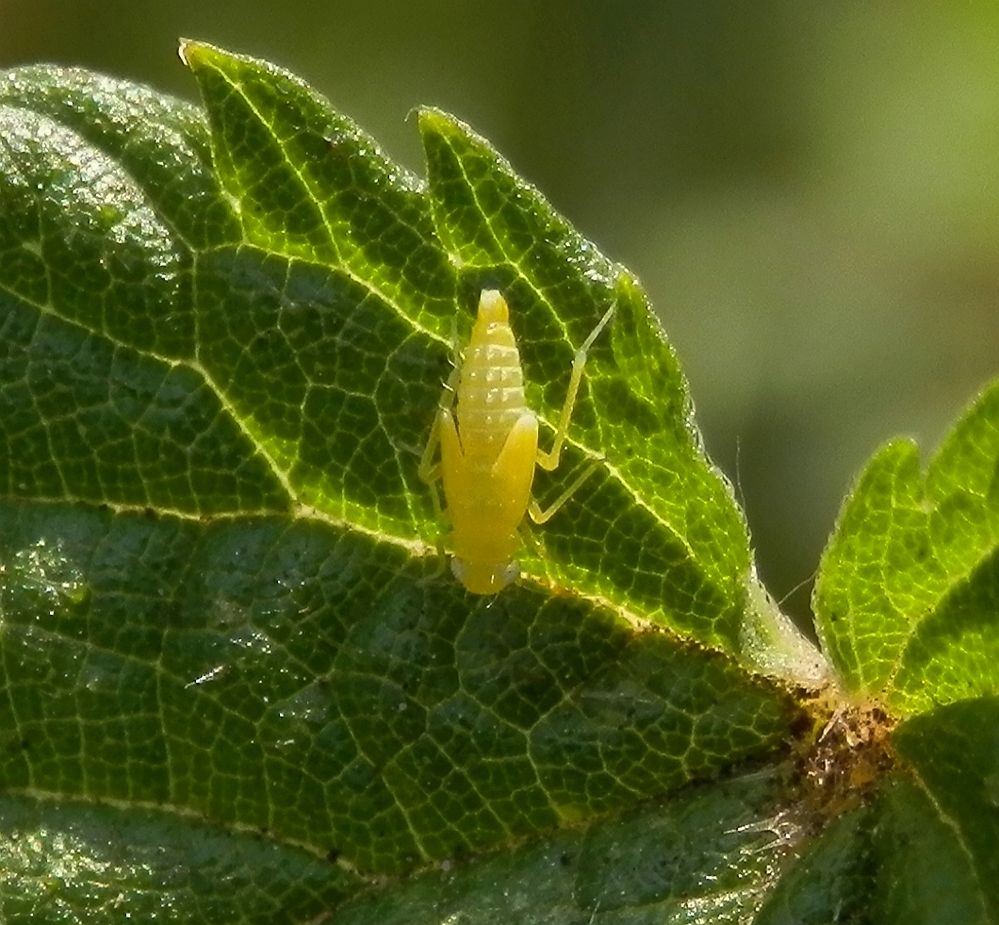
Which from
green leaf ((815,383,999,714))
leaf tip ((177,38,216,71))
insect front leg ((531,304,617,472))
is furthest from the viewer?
insect front leg ((531,304,617,472))

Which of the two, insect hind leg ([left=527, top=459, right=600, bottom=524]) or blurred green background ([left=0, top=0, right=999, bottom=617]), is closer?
insect hind leg ([left=527, top=459, right=600, bottom=524])

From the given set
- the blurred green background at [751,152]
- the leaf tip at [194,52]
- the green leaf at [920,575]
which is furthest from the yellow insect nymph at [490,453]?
the blurred green background at [751,152]

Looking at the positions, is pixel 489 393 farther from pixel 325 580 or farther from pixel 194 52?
pixel 194 52

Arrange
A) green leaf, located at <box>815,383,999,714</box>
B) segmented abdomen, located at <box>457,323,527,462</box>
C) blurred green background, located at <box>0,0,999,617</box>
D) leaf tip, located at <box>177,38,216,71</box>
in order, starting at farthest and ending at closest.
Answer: blurred green background, located at <box>0,0,999,617</box> < segmented abdomen, located at <box>457,323,527,462</box> < leaf tip, located at <box>177,38,216,71</box> < green leaf, located at <box>815,383,999,714</box>

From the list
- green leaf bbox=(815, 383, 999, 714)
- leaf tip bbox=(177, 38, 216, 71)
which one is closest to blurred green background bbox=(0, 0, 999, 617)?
green leaf bbox=(815, 383, 999, 714)

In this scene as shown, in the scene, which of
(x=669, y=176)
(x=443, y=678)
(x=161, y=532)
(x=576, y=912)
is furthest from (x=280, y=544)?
(x=669, y=176)

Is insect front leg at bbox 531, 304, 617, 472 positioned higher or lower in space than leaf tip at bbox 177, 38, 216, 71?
lower

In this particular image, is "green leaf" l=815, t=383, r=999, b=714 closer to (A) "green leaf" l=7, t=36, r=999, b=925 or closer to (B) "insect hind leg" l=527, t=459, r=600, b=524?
(A) "green leaf" l=7, t=36, r=999, b=925

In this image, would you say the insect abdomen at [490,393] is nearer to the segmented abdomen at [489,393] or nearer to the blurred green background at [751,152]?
the segmented abdomen at [489,393]
